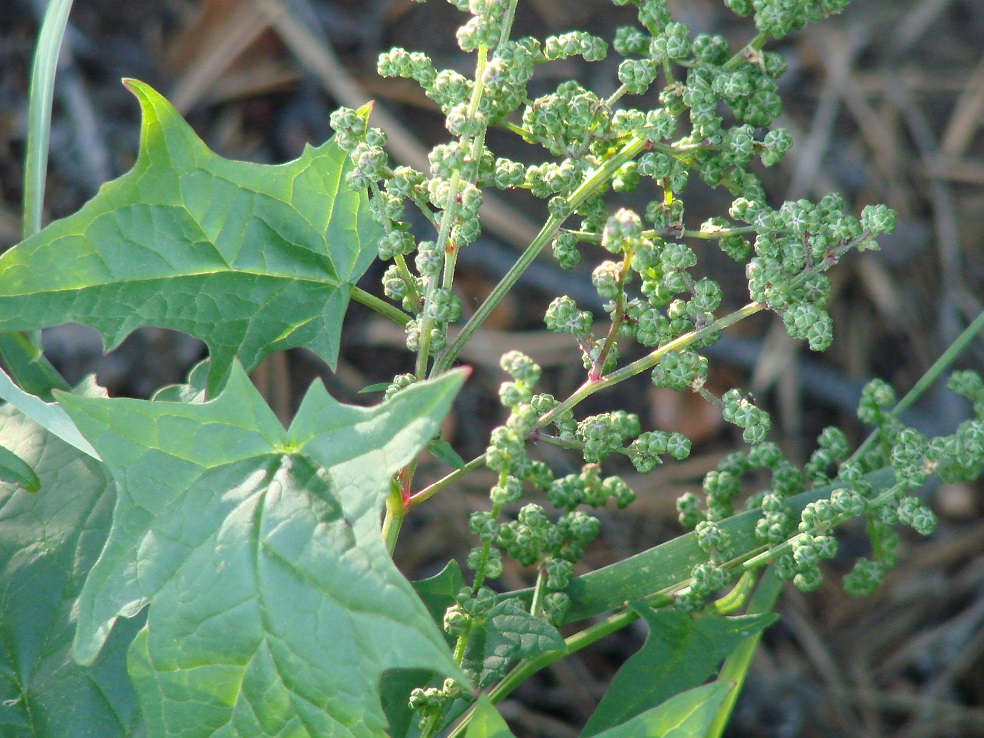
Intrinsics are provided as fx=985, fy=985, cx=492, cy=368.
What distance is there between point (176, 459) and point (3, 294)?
37cm

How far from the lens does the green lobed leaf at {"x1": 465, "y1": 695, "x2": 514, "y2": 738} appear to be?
108 cm

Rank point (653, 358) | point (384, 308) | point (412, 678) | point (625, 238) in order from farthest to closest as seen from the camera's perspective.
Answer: point (412, 678)
point (384, 308)
point (653, 358)
point (625, 238)

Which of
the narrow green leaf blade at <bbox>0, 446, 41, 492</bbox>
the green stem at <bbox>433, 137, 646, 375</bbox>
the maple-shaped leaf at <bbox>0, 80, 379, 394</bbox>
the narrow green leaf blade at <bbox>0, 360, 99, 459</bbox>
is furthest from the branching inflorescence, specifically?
the narrow green leaf blade at <bbox>0, 446, 41, 492</bbox>

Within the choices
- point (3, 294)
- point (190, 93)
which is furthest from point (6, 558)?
point (190, 93)

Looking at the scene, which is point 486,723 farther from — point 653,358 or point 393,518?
point 653,358

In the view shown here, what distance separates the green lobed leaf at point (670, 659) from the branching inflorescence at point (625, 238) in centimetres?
5

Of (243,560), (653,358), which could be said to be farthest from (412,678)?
(653,358)

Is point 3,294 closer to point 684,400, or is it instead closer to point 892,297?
point 684,400

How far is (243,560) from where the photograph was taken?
1.08 metres

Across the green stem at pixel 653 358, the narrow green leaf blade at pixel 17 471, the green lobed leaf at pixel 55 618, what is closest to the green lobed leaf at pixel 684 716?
the green stem at pixel 653 358

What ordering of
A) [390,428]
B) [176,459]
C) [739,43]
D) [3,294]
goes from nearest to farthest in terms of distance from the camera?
[390,428], [176,459], [3,294], [739,43]

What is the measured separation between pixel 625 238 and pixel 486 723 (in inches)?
21.8

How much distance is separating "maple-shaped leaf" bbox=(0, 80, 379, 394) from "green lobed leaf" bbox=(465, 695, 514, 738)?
47cm

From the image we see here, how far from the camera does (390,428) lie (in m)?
1.00
